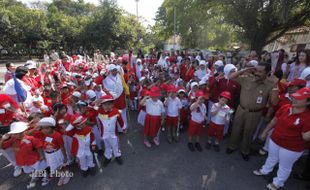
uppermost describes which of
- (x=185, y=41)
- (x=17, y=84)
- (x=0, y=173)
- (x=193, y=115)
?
Result: (x=185, y=41)

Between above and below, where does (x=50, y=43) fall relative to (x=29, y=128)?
above

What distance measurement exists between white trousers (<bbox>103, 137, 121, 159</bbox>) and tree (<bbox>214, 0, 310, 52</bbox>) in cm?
1247

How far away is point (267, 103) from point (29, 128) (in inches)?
190

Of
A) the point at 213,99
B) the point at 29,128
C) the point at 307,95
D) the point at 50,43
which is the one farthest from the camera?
the point at 50,43

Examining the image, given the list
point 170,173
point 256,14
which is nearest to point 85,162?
point 170,173

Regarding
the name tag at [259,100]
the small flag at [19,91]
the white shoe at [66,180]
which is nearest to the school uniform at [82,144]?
the white shoe at [66,180]

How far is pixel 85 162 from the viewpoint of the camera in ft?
11.9

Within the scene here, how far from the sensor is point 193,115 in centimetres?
459

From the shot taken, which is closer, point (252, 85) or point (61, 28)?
point (252, 85)

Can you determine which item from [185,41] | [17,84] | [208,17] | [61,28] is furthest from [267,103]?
[185,41]

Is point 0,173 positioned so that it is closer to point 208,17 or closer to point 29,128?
point 29,128

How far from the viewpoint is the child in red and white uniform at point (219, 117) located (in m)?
4.21

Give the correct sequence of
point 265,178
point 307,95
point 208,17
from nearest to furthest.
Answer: point 307,95, point 265,178, point 208,17

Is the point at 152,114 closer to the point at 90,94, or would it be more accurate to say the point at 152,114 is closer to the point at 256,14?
the point at 90,94
